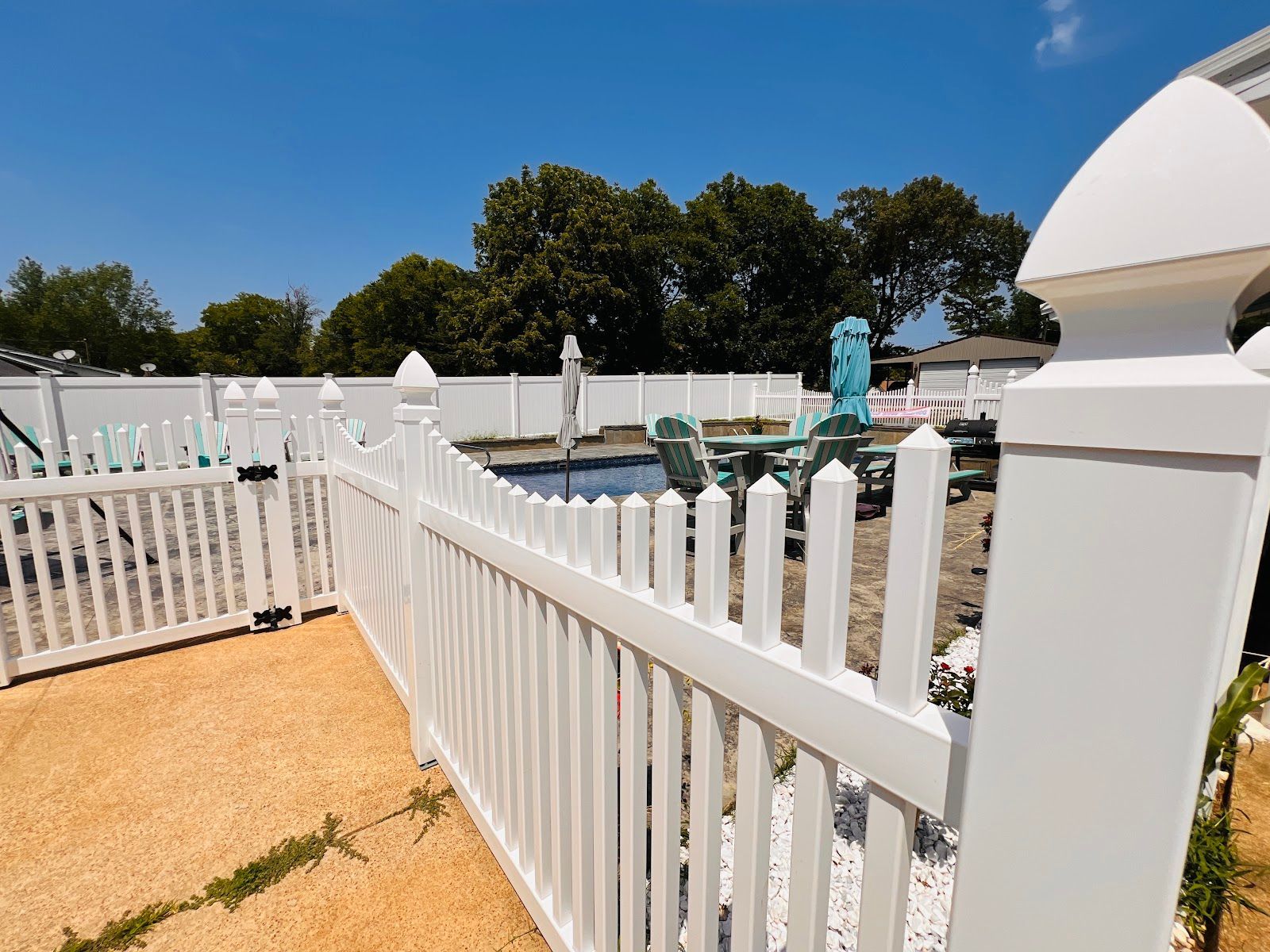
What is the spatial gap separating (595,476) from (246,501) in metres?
8.79

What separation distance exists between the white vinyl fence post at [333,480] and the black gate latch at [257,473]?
0.33m

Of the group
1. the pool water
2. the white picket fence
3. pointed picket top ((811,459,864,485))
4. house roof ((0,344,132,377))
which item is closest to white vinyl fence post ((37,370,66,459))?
house roof ((0,344,132,377))

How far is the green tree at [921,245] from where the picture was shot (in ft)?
99.1

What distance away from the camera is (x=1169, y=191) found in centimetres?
46

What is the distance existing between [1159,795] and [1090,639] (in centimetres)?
14

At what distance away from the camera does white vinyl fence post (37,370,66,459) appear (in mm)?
10719

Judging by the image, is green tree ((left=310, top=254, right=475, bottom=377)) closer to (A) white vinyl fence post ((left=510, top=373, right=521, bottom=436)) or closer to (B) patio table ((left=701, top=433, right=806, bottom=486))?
(A) white vinyl fence post ((left=510, top=373, right=521, bottom=436))

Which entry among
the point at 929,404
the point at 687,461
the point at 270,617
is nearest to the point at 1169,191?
the point at 270,617

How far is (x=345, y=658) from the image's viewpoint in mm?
3289

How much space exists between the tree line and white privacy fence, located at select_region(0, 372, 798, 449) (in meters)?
5.93

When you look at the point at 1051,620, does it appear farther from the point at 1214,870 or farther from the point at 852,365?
the point at 852,365

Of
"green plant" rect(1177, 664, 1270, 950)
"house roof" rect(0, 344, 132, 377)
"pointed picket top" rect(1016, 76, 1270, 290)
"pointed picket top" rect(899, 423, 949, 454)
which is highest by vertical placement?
"house roof" rect(0, 344, 132, 377)

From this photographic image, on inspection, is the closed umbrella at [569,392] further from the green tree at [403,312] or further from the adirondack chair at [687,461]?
the green tree at [403,312]

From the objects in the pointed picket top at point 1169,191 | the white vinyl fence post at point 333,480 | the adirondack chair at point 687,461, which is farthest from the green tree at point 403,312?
the pointed picket top at point 1169,191
